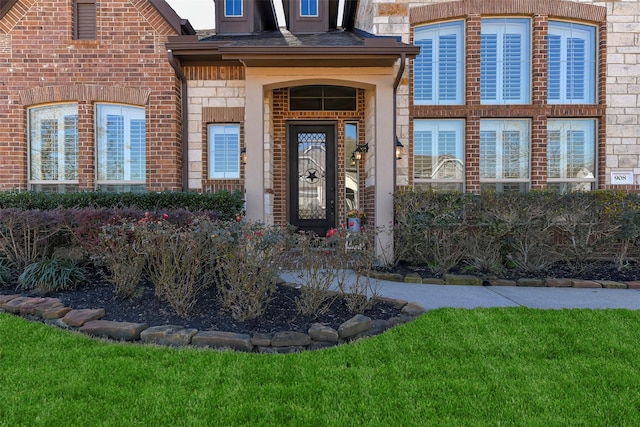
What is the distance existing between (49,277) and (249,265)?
2480mm

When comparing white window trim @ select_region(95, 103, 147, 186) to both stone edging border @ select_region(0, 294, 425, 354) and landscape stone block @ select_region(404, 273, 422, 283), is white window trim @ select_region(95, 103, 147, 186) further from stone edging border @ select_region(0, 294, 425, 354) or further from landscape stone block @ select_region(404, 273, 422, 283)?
landscape stone block @ select_region(404, 273, 422, 283)

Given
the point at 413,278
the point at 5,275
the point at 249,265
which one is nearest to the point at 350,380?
the point at 249,265

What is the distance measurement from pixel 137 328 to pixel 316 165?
17.4 ft

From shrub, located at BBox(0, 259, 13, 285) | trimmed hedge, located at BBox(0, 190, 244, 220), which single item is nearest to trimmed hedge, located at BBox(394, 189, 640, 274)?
trimmed hedge, located at BBox(0, 190, 244, 220)

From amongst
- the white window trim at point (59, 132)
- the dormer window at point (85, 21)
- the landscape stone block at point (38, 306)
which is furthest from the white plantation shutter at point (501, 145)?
the white window trim at point (59, 132)

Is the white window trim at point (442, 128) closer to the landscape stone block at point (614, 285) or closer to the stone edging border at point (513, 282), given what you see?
the stone edging border at point (513, 282)

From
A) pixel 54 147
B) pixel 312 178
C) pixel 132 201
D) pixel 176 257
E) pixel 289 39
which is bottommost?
pixel 176 257

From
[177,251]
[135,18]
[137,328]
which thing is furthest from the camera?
[135,18]

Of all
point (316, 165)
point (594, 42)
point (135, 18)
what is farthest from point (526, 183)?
point (135, 18)

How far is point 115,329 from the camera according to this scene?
10.2ft

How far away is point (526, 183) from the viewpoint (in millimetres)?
6766

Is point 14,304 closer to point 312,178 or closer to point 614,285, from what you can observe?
point 312,178

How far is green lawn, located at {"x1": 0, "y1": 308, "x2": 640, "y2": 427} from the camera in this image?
2045 millimetres

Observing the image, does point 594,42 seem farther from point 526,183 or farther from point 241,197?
point 241,197
